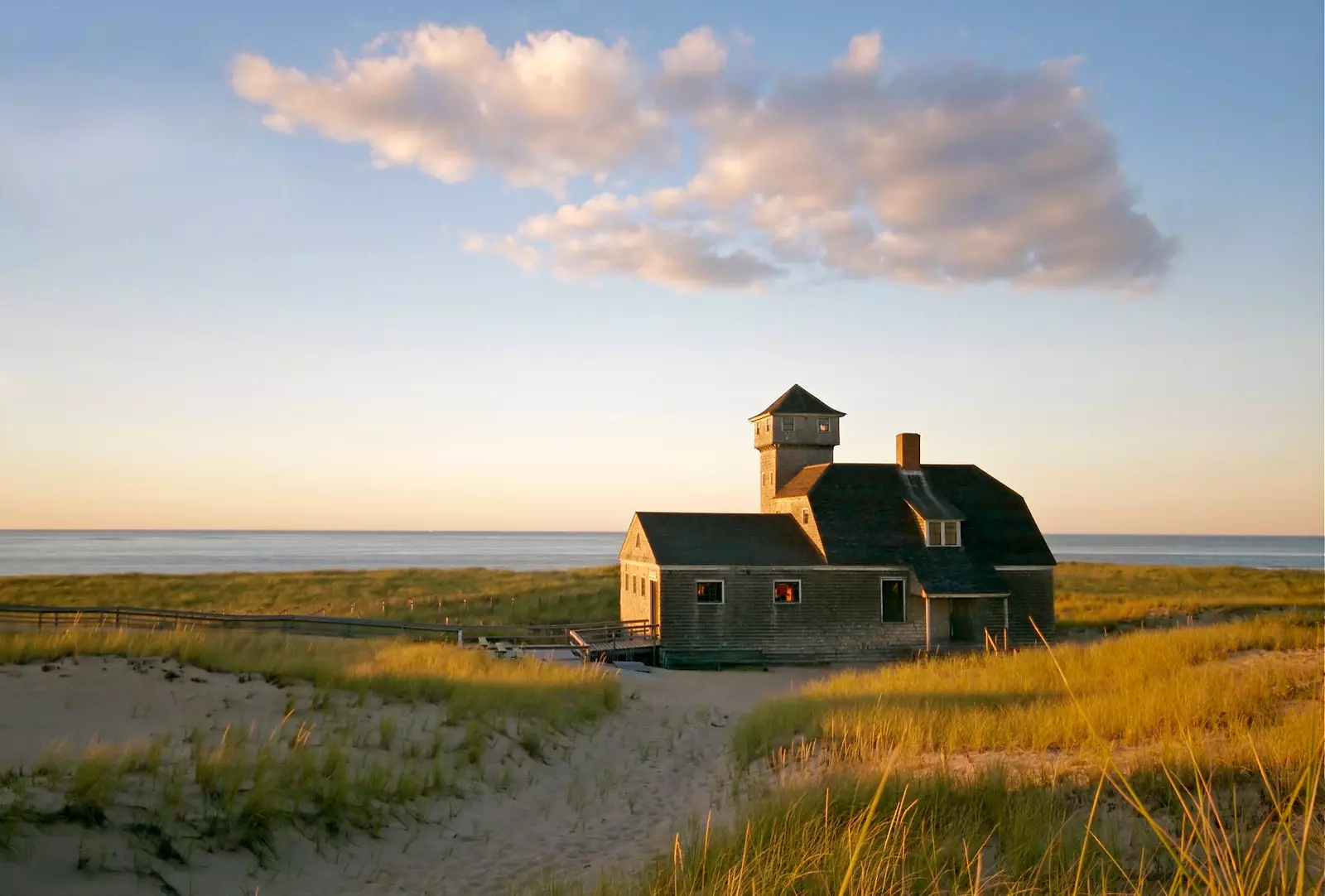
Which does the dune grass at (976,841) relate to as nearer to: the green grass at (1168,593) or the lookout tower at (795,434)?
the lookout tower at (795,434)

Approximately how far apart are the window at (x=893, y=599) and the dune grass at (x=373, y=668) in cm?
1496

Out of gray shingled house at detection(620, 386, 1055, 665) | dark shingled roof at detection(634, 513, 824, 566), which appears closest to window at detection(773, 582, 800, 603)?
gray shingled house at detection(620, 386, 1055, 665)

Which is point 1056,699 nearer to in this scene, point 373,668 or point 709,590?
point 373,668

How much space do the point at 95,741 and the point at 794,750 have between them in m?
9.43

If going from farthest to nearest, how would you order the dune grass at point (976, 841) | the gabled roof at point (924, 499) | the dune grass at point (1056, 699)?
the gabled roof at point (924, 499)
the dune grass at point (1056, 699)
the dune grass at point (976, 841)

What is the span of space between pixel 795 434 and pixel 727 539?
7554mm

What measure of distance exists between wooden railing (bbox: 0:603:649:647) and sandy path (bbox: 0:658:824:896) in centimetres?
645

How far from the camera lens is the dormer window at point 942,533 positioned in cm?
3419

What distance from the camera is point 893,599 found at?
1310 inches

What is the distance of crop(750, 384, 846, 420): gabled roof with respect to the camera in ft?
127

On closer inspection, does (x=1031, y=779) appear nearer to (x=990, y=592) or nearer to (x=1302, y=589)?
(x=990, y=592)

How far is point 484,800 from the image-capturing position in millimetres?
12633

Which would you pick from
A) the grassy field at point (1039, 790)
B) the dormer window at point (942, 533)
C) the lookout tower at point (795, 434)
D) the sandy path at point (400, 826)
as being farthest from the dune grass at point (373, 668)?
the lookout tower at point (795, 434)

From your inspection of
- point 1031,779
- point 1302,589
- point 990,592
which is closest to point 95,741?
point 1031,779
